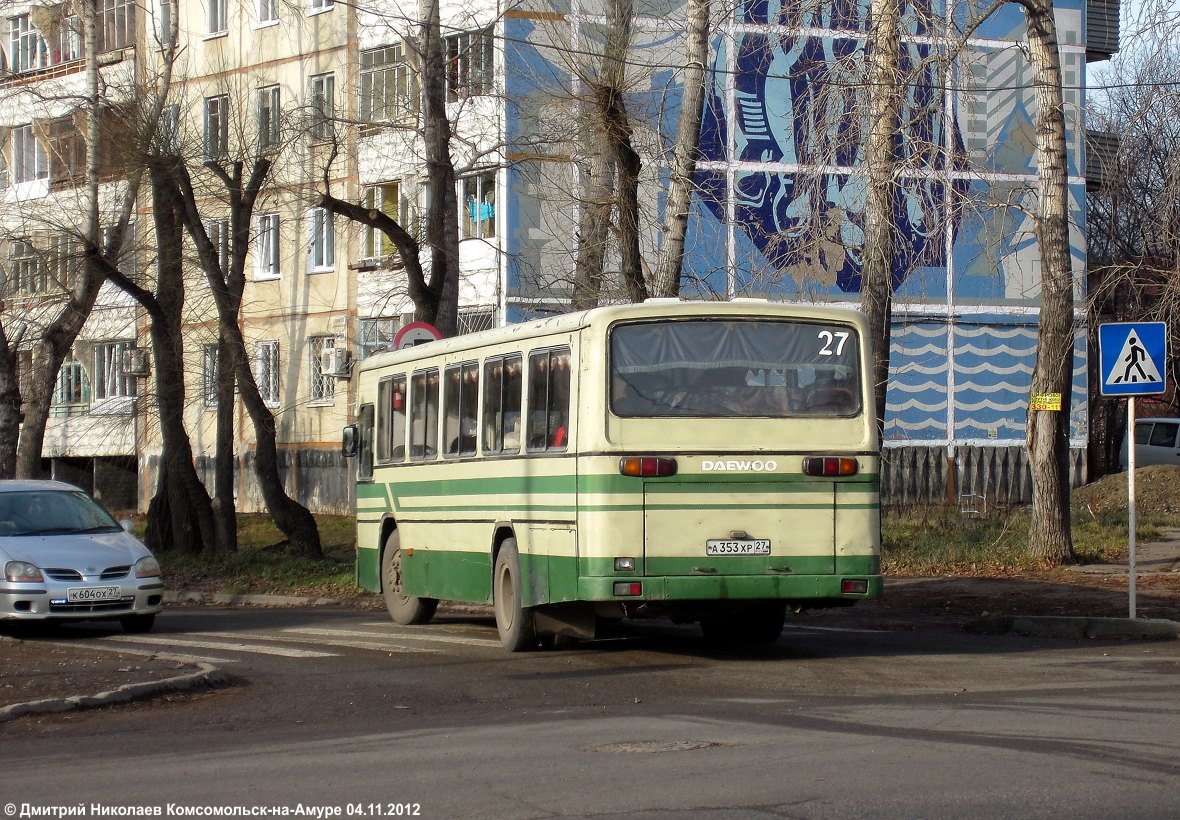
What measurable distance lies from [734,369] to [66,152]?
37102mm

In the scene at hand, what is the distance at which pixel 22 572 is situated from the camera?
656 inches

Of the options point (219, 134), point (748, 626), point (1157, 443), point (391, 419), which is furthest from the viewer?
point (1157, 443)

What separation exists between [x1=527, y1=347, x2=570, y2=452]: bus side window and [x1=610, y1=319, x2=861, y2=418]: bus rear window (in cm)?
64

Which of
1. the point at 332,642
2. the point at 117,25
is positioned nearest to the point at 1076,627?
the point at 332,642

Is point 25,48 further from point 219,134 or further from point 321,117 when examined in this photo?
point 321,117

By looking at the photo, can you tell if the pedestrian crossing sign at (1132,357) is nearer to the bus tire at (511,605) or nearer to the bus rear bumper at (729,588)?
the bus rear bumper at (729,588)

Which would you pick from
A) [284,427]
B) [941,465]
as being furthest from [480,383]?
[284,427]

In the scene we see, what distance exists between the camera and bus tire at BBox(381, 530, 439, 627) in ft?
59.0

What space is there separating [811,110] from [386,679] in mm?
8835

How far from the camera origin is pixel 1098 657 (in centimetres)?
1341

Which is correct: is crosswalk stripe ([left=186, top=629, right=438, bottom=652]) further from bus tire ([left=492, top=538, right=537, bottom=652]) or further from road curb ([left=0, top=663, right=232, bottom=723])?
road curb ([left=0, top=663, right=232, bottom=723])

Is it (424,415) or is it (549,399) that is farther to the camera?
(424,415)

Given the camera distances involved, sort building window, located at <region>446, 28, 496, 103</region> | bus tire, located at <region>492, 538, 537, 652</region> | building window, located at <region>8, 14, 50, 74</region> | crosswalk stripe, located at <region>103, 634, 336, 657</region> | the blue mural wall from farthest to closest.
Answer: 1. building window, located at <region>8, 14, 50, 74</region>
2. the blue mural wall
3. building window, located at <region>446, 28, 496, 103</region>
4. crosswalk stripe, located at <region>103, 634, 336, 657</region>
5. bus tire, located at <region>492, 538, 537, 652</region>

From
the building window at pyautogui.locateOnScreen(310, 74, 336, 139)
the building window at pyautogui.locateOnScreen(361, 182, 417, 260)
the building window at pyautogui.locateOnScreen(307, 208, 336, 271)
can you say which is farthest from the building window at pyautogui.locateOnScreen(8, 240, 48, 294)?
the building window at pyautogui.locateOnScreen(307, 208, 336, 271)
